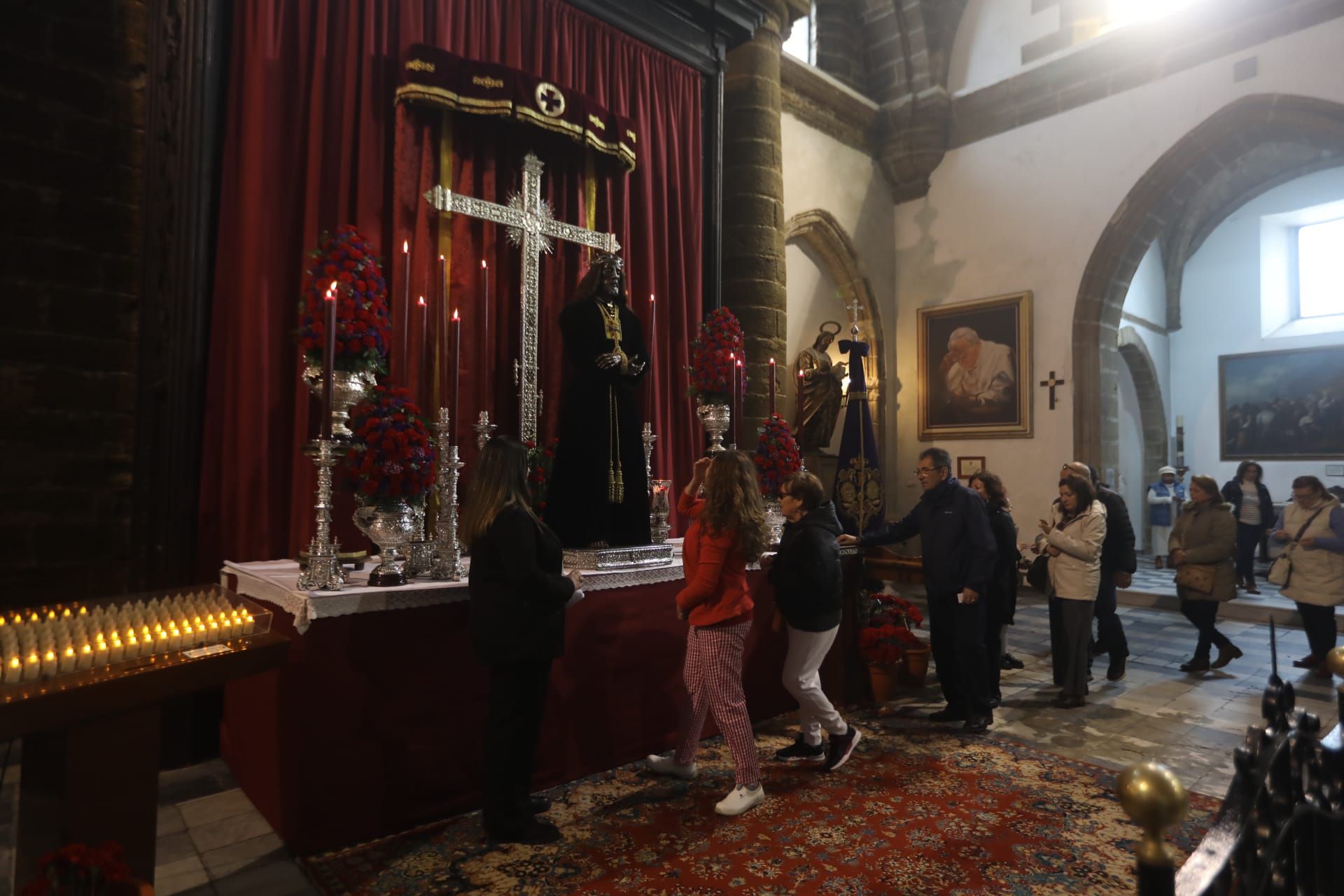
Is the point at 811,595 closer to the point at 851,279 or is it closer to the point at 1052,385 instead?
the point at 1052,385

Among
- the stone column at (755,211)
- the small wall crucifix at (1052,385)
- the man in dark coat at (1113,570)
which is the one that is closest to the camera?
the man in dark coat at (1113,570)

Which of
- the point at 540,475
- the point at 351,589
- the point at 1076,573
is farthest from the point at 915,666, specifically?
the point at 351,589

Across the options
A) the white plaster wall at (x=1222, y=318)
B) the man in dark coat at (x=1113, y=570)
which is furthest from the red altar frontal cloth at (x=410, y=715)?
the white plaster wall at (x=1222, y=318)

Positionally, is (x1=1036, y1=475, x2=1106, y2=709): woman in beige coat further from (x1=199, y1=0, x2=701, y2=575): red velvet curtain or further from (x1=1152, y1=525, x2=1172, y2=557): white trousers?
(x1=1152, y1=525, x2=1172, y2=557): white trousers

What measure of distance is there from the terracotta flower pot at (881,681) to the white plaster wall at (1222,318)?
1166cm

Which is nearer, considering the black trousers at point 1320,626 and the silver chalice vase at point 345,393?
the silver chalice vase at point 345,393

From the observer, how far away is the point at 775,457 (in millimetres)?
4980

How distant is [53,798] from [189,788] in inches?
69.0

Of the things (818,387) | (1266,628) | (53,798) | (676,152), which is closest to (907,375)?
(818,387)

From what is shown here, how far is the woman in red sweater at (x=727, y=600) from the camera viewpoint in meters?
3.18

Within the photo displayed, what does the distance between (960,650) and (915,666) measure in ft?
3.05

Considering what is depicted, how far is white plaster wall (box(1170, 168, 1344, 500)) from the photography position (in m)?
13.0

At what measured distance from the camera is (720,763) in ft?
12.5

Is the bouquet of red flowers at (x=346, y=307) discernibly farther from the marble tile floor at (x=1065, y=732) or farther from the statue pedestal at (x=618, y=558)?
the marble tile floor at (x=1065, y=732)
